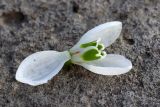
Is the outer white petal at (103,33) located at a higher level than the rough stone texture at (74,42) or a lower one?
higher

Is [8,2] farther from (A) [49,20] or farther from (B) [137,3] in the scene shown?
(B) [137,3]

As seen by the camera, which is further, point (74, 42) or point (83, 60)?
point (74, 42)

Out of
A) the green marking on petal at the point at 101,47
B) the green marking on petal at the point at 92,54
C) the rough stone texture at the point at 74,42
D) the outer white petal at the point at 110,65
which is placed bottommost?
the rough stone texture at the point at 74,42

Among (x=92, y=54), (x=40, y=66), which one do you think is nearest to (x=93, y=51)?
(x=92, y=54)

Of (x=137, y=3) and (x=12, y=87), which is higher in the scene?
(x=137, y=3)

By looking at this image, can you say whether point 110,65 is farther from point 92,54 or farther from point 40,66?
point 40,66

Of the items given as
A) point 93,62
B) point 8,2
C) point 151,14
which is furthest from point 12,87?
point 151,14
